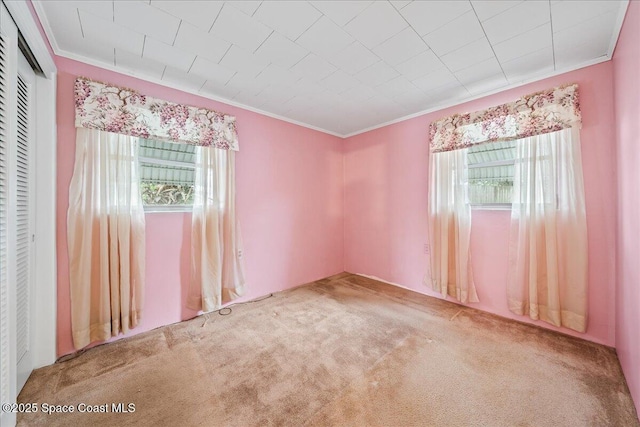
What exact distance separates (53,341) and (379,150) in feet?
13.2

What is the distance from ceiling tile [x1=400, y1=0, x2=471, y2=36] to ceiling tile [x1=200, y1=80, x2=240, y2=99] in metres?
1.81

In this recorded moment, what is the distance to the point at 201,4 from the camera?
1.47m

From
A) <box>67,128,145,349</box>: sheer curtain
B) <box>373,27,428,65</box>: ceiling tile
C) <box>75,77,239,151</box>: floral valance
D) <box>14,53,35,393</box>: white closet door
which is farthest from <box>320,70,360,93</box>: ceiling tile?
<box>14,53,35,393</box>: white closet door

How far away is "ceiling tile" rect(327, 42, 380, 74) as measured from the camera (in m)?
1.90

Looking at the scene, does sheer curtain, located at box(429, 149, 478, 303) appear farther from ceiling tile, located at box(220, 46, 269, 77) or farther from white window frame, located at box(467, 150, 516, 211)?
ceiling tile, located at box(220, 46, 269, 77)

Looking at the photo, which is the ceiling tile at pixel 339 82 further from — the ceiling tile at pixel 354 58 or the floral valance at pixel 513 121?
the floral valance at pixel 513 121

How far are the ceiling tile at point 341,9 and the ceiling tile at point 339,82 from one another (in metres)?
0.64

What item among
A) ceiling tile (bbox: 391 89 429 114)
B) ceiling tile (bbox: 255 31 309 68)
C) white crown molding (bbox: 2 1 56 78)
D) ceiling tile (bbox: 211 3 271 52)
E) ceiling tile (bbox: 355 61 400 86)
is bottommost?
white crown molding (bbox: 2 1 56 78)

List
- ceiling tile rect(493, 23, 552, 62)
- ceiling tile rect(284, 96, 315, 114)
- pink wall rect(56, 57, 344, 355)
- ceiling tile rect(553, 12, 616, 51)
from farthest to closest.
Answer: ceiling tile rect(284, 96, 315, 114), pink wall rect(56, 57, 344, 355), ceiling tile rect(493, 23, 552, 62), ceiling tile rect(553, 12, 616, 51)

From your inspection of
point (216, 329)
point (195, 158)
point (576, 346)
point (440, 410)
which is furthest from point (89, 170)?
point (576, 346)

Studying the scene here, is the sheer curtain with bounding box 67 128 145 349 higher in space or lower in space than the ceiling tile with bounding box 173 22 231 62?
lower

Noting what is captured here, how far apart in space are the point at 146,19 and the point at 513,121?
324cm

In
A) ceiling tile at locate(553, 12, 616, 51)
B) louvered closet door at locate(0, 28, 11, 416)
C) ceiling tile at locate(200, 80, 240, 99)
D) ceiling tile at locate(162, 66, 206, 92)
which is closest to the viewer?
louvered closet door at locate(0, 28, 11, 416)

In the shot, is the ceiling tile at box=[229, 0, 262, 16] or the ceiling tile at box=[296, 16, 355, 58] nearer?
the ceiling tile at box=[229, 0, 262, 16]
